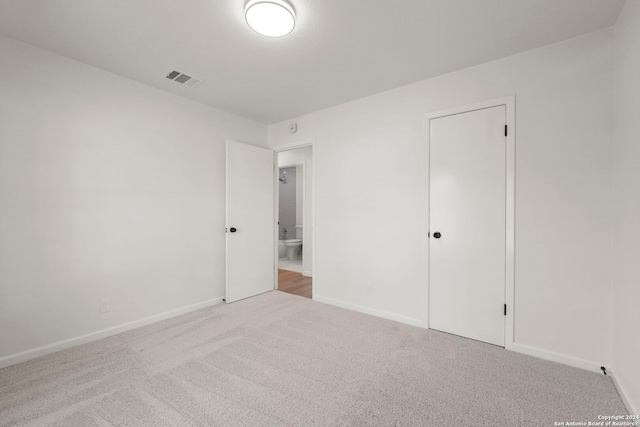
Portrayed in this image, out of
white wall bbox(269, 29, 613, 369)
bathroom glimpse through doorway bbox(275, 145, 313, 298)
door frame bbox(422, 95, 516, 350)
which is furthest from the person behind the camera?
bathroom glimpse through doorway bbox(275, 145, 313, 298)

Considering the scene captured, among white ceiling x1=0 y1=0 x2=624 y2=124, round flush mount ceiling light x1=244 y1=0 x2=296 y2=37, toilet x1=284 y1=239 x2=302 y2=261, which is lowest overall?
toilet x1=284 y1=239 x2=302 y2=261

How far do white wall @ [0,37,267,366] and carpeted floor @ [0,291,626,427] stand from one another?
388 millimetres

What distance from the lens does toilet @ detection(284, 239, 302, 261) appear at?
252 inches

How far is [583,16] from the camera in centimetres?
180

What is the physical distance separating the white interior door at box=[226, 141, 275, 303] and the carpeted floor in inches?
41.2

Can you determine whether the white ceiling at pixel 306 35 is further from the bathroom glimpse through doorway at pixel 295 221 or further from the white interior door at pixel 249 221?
the bathroom glimpse through doorway at pixel 295 221

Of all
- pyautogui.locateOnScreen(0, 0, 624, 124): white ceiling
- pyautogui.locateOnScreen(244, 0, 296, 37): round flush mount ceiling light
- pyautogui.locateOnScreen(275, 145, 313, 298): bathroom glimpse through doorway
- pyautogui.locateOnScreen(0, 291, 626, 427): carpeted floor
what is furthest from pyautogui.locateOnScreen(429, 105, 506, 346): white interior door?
pyautogui.locateOnScreen(275, 145, 313, 298): bathroom glimpse through doorway

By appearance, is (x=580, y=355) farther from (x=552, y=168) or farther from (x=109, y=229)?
(x=109, y=229)

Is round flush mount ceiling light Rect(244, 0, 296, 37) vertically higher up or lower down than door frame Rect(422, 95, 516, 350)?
higher up

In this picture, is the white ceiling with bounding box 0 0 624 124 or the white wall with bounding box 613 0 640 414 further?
the white ceiling with bounding box 0 0 624 124

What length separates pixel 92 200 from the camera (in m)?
2.46

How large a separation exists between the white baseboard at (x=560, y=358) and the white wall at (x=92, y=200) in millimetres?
3366

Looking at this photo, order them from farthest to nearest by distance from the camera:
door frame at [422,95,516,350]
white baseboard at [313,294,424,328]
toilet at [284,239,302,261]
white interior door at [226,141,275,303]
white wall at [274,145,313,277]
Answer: toilet at [284,239,302,261] < white wall at [274,145,313,277] < white interior door at [226,141,275,303] < white baseboard at [313,294,424,328] < door frame at [422,95,516,350]

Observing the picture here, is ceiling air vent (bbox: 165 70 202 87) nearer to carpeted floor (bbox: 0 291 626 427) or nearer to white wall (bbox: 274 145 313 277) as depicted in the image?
white wall (bbox: 274 145 313 277)
